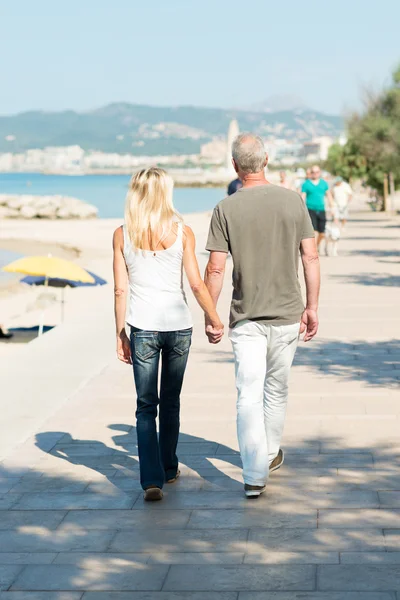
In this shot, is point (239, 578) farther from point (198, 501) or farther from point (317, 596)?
point (198, 501)

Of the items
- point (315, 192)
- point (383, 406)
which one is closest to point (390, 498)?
point (383, 406)

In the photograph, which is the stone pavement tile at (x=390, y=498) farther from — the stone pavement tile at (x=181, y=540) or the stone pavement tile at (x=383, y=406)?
the stone pavement tile at (x=383, y=406)

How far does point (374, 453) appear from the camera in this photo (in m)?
6.38

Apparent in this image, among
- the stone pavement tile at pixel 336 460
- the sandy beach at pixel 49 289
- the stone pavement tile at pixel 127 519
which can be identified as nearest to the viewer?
the stone pavement tile at pixel 127 519

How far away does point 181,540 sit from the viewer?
4906mm

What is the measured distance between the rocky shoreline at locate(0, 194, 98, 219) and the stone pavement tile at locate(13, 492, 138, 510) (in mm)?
59226

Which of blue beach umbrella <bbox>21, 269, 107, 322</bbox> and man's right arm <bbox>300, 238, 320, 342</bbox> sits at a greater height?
man's right arm <bbox>300, 238, 320, 342</bbox>

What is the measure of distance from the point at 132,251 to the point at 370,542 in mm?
1814

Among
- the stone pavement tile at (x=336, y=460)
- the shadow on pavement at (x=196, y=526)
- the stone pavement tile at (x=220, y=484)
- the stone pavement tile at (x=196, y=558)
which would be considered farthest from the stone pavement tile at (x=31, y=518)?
the stone pavement tile at (x=336, y=460)

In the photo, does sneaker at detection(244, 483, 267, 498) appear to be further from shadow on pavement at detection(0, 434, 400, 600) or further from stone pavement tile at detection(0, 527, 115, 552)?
stone pavement tile at detection(0, 527, 115, 552)

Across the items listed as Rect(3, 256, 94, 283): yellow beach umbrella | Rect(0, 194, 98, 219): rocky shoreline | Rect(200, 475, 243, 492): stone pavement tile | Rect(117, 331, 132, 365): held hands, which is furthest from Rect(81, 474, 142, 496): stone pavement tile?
Rect(0, 194, 98, 219): rocky shoreline

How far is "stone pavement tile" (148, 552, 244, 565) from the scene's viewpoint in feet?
15.1

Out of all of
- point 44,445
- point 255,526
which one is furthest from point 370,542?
point 44,445

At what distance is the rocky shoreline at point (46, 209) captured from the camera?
65.3 meters
